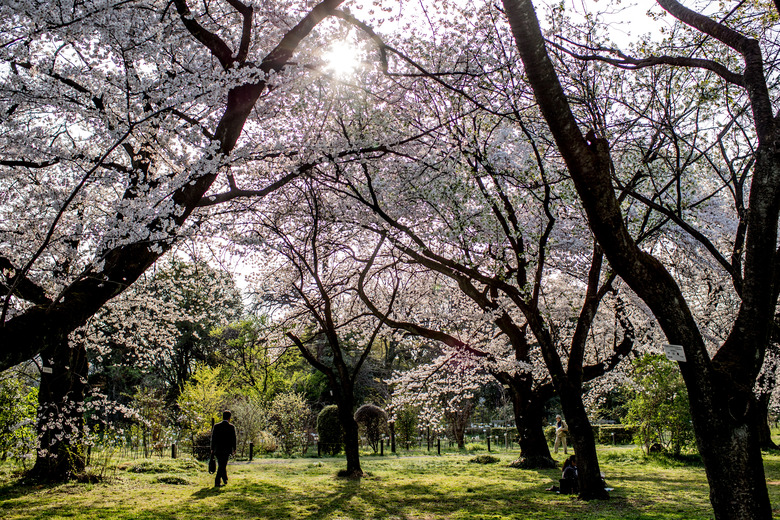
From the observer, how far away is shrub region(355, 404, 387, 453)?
20203mm

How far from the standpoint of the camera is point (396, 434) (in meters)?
23.5

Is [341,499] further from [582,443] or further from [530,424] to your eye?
[530,424]

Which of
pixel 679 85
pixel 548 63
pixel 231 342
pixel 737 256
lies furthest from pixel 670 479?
pixel 231 342

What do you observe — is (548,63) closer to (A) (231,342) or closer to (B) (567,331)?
(B) (567,331)

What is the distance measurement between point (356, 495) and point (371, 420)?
11645 millimetres

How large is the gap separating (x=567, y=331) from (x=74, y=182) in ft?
46.1

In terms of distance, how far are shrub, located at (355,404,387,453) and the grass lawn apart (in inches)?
245

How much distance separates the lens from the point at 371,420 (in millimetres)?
20781

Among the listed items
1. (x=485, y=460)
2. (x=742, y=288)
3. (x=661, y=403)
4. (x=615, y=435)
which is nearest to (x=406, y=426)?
(x=485, y=460)

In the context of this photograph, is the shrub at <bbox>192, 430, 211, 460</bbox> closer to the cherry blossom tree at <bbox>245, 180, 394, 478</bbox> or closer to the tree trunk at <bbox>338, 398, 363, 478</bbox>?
the cherry blossom tree at <bbox>245, 180, 394, 478</bbox>

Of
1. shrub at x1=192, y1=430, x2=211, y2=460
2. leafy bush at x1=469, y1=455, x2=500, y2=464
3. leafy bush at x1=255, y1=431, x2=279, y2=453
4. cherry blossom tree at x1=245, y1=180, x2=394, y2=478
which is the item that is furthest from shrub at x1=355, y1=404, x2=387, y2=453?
shrub at x1=192, y1=430, x2=211, y2=460

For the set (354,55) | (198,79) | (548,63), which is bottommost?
(548,63)

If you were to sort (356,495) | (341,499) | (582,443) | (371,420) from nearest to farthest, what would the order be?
(582,443) < (341,499) < (356,495) < (371,420)

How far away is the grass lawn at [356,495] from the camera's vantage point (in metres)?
7.41
